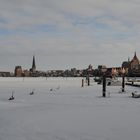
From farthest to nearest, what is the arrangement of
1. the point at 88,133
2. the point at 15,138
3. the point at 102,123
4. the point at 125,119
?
the point at 125,119, the point at 102,123, the point at 88,133, the point at 15,138

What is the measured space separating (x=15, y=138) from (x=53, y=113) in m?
9.84

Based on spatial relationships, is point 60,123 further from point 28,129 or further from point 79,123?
point 28,129

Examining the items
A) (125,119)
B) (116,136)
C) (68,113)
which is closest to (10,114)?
(68,113)

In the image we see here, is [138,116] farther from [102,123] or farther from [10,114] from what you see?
[10,114]

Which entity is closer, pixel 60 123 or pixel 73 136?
pixel 73 136

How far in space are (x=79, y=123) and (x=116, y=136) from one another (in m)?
4.39

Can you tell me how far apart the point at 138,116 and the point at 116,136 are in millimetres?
7185

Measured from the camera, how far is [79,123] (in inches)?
845

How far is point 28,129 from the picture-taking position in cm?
1917

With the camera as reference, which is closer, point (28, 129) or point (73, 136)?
point (73, 136)

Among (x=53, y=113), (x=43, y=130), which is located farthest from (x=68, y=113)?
(x=43, y=130)

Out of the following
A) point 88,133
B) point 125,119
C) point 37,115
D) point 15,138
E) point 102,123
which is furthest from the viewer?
point 37,115

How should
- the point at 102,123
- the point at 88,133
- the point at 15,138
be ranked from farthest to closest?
the point at 102,123
the point at 88,133
the point at 15,138

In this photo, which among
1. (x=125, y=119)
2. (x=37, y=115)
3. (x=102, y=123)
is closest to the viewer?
(x=102, y=123)
